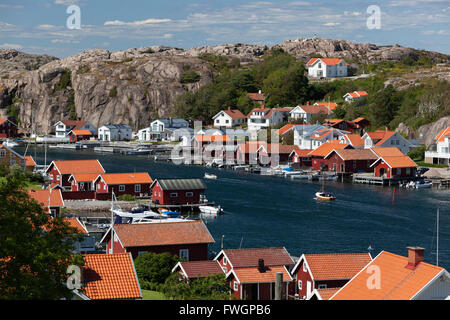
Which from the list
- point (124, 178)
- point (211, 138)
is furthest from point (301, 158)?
point (124, 178)

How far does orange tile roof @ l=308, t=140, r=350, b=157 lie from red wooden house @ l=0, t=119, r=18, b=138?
70661mm

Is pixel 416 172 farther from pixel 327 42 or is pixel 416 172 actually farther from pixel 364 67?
pixel 327 42

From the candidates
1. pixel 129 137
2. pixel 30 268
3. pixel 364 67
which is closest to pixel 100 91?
pixel 129 137

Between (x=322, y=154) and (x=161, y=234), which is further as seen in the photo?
(x=322, y=154)

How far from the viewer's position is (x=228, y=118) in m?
105

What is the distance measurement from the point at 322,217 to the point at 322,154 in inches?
1051

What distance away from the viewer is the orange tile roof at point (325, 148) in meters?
71.0

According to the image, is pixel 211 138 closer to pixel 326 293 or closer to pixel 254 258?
pixel 254 258

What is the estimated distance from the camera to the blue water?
3612 cm

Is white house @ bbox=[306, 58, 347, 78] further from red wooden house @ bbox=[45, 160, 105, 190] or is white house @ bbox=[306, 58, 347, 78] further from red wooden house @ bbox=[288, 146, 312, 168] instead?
red wooden house @ bbox=[45, 160, 105, 190]

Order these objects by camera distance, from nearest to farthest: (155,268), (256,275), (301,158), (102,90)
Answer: (256,275)
(155,268)
(301,158)
(102,90)

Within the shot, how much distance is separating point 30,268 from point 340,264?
527 inches

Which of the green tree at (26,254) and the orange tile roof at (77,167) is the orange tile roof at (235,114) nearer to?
the orange tile roof at (77,167)

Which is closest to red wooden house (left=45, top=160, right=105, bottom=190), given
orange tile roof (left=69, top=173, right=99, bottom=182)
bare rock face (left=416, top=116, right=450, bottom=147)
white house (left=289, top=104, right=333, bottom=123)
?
orange tile roof (left=69, top=173, right=99, bottom=182)
